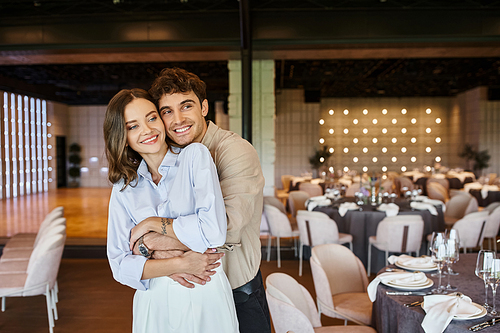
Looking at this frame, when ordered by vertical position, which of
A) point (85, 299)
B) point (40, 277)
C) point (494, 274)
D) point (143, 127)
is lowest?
point (85, 299)

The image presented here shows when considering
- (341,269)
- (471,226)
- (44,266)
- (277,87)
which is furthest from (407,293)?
(277,87)

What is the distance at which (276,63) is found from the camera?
10656 millimetres

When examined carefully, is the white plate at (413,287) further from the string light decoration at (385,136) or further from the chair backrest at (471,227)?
the string light decoration at (385,136)

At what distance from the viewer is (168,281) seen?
156cm

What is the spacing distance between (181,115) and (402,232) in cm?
385

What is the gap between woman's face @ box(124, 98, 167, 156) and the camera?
5.36ft

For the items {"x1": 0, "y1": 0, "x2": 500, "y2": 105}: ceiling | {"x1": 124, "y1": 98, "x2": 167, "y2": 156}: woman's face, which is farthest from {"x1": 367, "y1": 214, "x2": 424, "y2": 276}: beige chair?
{"x1": 124, "y1": 98, "x2": 167, "y2": 156}: woman's face

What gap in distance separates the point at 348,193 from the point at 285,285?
6349 millimetres

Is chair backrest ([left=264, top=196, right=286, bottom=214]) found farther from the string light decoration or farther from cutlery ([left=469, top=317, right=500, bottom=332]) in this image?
the string light decoration

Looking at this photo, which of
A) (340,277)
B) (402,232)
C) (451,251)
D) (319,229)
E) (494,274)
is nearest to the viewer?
(494,274)

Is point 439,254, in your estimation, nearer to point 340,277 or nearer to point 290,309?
point 290,309

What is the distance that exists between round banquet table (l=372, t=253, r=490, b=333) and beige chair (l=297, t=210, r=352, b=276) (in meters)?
2.27

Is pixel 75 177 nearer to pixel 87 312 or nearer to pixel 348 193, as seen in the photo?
pixel 348 193

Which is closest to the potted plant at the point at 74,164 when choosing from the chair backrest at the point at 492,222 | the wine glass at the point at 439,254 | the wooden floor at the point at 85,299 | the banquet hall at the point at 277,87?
the banquet hall at the point at 277,87
